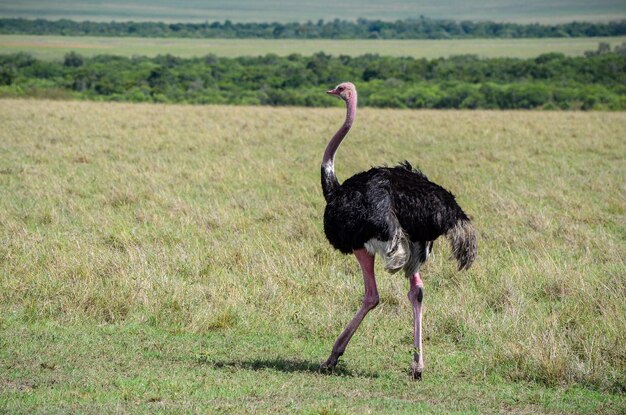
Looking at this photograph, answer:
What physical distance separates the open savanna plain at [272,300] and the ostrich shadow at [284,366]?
0.8 inches

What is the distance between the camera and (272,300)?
287 inches

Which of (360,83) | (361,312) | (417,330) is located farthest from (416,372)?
(360,83)

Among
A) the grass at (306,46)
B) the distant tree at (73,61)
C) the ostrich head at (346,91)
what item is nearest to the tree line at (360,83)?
the distant tree at (73,61)

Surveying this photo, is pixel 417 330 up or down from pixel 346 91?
down

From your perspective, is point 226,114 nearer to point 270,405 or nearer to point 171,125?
point 171,125

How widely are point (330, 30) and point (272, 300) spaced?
14416cm

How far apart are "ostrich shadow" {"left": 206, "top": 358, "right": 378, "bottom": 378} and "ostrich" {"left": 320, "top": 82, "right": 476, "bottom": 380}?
0.12 m

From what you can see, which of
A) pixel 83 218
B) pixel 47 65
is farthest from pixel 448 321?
pixel 47 65

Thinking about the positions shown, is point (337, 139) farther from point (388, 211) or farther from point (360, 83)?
point (360, 83)

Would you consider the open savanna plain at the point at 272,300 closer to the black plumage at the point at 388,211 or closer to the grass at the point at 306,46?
the black plumage at the point at 388,211

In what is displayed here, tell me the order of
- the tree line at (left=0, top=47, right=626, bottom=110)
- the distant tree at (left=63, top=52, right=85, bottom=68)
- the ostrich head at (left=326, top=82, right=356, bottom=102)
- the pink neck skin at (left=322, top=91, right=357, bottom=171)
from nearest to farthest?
the pink neck skin at (left=322, top=91, right=357, bottom=171)
the ostrich head at (left=326, top=82, right=356, bottom=102)
the tree line at (left=0, top=47, right=626, bottom=110)
the distant tree at (left=63, top=52, right=85, bottom=68)

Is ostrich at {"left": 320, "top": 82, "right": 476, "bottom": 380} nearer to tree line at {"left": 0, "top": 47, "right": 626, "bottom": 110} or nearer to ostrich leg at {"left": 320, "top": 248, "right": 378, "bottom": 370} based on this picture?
ostrich leg at {"left": 320, "top": 248, "right": 378, "bottom": 370}

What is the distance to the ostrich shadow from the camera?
5875 mm

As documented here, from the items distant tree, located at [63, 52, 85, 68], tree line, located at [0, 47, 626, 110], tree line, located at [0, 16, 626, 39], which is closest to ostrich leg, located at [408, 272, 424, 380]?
tree line, located at [0, 47, 626, 110]
